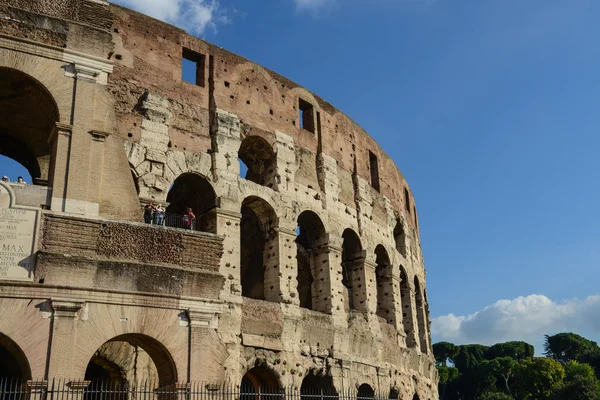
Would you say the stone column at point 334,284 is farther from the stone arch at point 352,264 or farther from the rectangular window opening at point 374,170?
the rectangular window opening at point 374,170

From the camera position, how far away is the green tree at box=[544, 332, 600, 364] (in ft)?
173

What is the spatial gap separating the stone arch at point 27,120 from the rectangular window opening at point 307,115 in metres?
6.82

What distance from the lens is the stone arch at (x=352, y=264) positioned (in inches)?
717

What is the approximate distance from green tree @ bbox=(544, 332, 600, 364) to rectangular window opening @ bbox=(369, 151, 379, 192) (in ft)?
125

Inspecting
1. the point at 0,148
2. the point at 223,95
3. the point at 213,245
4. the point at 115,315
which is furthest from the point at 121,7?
the point at 115,315

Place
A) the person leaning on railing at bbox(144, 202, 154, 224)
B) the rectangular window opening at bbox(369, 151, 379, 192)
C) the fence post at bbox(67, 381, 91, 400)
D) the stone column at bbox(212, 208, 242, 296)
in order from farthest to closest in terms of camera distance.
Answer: the rectangular window opening at bbox(369, 151, 379, 192)
the stone column at bbox(212, 208, 242, 296)
the person leaning on railing at bbox(144, 202, 154, 224)
the fence post at bbox(67, 381, 91, 400)

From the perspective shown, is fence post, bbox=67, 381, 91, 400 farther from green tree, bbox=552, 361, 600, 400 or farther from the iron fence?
green tree, bbox=552, 361, 600, 400

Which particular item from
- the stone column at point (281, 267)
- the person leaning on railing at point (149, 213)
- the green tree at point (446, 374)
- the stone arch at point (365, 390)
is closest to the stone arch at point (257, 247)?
the stone column at point (281, 267)

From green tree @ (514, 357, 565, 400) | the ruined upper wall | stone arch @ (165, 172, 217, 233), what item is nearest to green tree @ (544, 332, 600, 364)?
green tree @ (514, 357, 565, 400)

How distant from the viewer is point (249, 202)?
15.8 metres

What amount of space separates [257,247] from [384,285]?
4115mm

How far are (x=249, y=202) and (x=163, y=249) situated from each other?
530 centimetres

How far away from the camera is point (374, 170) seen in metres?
20.8

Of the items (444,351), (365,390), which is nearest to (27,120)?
(365,390)
